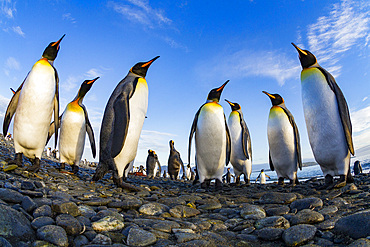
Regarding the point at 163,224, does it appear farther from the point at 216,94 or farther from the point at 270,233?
the point at 216,94

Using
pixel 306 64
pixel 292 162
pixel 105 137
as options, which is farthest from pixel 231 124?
pixel 105 137

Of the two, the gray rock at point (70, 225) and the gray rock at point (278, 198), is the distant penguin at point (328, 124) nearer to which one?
the gray rock at point (278, 198)

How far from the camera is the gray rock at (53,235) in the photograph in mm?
1890

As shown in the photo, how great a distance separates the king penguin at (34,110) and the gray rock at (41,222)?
3.41 meters

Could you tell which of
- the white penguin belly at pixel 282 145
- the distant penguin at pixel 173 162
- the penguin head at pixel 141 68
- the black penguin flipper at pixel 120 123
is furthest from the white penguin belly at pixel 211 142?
the distant penguin at pixel 173 162

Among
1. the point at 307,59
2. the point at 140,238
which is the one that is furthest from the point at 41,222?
the point at 307,59

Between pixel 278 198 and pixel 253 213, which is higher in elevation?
pixel 278 198

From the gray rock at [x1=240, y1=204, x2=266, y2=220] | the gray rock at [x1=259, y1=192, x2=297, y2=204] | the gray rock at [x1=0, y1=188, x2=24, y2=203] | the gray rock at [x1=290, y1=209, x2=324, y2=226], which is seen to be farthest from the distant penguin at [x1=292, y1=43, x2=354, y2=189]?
the gray rock at [x1=0, y1=188, x2=24, y2=203]

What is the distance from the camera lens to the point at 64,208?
2.40 meters

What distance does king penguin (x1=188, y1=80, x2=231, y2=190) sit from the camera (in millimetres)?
5980

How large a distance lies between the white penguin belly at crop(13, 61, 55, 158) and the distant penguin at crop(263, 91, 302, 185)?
201 inches

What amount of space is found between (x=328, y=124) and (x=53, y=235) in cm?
459

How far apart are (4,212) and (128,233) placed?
0.93 metres

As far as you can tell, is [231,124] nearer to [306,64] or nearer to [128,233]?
[306,64]
